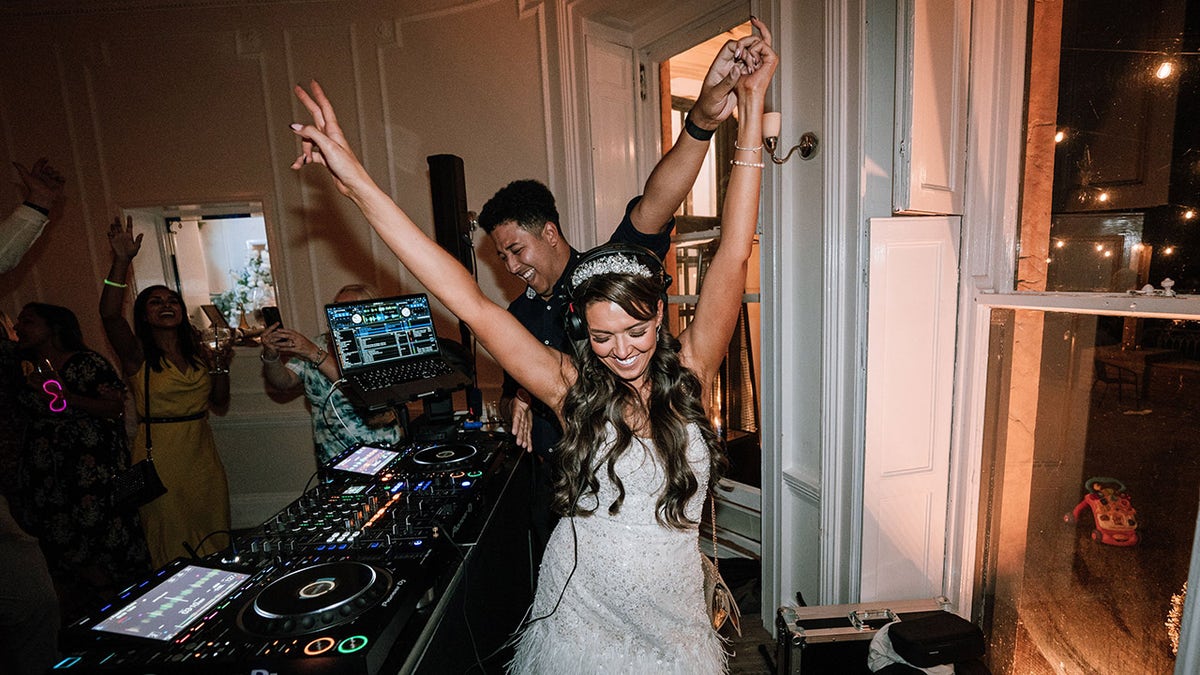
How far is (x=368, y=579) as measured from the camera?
1049 mm

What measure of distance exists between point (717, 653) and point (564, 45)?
314 cm

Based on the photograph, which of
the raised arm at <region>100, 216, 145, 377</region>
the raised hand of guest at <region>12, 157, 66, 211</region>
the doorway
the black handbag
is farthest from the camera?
the doorway

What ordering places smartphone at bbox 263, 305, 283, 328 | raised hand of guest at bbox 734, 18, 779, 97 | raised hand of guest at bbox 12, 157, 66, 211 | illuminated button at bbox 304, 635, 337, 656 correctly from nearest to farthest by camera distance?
illuminated button at bbox 304, 635, 337, 656
raised hand of guest at bbox 734, 18, 779, 97
raised hand of guest at bbox 12, 157, 66, 211
smartphone at bbox 263, 305, 283, 328

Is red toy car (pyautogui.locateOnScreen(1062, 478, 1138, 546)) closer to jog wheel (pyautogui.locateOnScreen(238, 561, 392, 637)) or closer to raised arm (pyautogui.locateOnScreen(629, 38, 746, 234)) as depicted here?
raised arm (pyautogui.locateOnScreen(629, 38, 746, 234))

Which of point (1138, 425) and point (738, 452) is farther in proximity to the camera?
point (738, 452)

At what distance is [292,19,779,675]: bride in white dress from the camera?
1.22 meters

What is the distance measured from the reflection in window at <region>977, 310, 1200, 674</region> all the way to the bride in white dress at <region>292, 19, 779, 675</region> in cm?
113

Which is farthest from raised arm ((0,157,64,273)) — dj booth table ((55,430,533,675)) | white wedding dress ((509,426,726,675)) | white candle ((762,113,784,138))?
white candle ((762,113,784,138))

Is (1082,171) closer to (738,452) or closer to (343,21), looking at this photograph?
(738,452)

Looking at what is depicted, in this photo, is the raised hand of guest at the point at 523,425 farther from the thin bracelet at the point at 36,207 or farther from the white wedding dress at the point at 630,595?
the thin bracelet at the point at 36,207

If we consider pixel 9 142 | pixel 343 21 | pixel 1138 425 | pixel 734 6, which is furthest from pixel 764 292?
pixel 9 142

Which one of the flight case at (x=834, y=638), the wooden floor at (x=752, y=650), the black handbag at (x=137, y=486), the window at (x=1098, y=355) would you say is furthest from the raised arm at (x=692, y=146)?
the black handbag at (x=137, y=486)

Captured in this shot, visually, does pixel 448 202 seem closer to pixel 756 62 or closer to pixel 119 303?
pixel 756 62

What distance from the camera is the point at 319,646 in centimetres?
88
